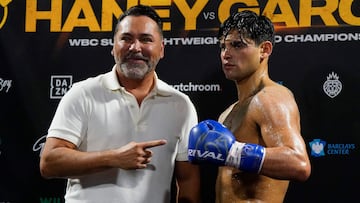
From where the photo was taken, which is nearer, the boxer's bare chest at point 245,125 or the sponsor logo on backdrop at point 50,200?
the boxer's bare chest at point 245,125

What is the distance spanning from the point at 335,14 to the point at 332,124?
429 mm

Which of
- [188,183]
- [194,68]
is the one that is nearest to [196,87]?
[194,68]

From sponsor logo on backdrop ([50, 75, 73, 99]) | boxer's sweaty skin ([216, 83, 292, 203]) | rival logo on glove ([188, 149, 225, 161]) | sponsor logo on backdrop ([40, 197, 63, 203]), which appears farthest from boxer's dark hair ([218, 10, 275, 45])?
sponsor logo on backdrop ([40, 197, 63, 203])

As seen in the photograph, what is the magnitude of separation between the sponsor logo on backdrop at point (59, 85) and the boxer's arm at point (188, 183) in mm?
627

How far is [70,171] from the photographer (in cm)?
184

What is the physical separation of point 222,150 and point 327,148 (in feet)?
2.17

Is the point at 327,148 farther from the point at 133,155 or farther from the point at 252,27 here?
the point at 133,155

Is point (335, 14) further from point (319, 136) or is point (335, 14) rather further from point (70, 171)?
point (70, 171)

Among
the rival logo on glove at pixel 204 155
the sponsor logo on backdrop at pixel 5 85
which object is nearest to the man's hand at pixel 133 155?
the rival logo on glove at pixel 204 155

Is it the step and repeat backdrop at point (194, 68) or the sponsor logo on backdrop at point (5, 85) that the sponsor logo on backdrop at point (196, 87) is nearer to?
the step and repeat backdrop at point (194, 68)

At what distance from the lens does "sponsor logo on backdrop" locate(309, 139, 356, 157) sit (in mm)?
2156

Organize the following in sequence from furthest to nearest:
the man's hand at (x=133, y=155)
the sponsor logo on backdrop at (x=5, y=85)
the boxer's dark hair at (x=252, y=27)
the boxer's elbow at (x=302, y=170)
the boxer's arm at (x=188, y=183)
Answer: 1. the sponsor logo on backdrop at (x=5, y=85)
2. the boxer's arm at (x=188, y=183)
3. the boxer's dark hair at (x=252, y=27)
4. the man's hand at (x=133, y=155)
5. the boxer's elbow at (x=302, y=170)

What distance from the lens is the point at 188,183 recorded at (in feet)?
6.91

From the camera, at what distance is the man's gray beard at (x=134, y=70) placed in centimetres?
195
